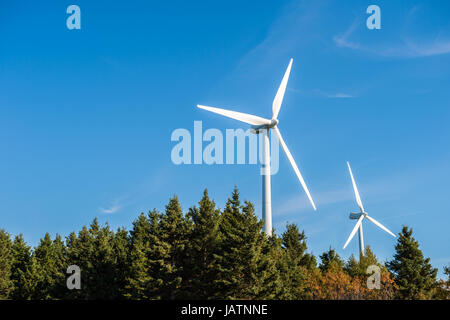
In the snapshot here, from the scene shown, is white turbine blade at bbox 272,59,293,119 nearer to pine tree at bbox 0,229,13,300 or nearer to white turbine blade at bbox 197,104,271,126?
white turbine blade at bbox 197,104,271,126

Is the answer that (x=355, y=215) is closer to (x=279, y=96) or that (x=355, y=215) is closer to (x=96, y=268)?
(x=279, y=96)

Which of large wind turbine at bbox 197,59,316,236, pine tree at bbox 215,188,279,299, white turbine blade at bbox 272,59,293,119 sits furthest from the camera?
white turbine blade at bbox 272,59,293,119

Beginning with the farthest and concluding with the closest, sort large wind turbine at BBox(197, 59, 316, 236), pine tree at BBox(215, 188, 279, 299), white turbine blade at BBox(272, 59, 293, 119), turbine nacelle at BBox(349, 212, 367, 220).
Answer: turbine nacelle at BBox(349, 212, 367, 220), white turbine blade at BBox(272, 59, 293, 119), large wind turbine at BBox(197, 59, 316, 236), pine tree at BBox(215, 188, 279, 299)

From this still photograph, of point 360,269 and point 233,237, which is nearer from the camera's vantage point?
point 233,237

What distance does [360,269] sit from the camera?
77.3 m

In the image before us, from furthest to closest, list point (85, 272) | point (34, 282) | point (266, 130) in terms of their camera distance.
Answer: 1. point (34, 282)
2. point (85, 272)
3. point (266, 130)

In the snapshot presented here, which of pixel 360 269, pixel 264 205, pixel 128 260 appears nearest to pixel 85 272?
pixel 128 260

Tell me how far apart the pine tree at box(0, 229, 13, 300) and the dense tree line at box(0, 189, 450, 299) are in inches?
8.0

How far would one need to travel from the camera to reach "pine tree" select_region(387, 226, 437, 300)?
64750 millimetres

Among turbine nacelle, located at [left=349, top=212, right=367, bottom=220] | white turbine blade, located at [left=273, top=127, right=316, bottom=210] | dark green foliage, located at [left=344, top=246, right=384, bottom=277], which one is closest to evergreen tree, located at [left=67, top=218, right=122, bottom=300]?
white turbine blade, located at [left=273, top=127, right=316, bottom=210]

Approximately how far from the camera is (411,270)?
65125mm
